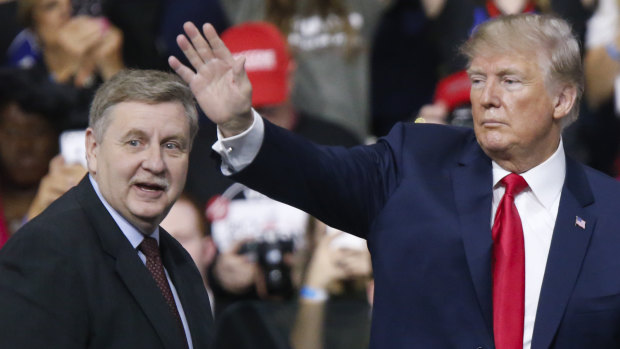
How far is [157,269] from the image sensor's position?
9.46 ft

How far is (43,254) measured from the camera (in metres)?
2.58

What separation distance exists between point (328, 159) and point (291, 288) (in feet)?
7.28

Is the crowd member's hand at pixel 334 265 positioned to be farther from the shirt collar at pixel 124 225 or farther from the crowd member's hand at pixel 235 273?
the shirt collar at pixel 124 225

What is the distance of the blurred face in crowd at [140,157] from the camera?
9.07 ft

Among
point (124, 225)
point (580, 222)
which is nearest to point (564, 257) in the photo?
point (580, 222)

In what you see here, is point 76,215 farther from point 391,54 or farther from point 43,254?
point 391,54

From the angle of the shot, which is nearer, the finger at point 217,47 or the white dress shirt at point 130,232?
the finger at point 217,47

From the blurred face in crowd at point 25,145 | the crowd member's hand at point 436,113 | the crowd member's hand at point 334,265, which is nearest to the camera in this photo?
the crowd member's hand at point 334,265

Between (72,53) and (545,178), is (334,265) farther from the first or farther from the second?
(545,178)

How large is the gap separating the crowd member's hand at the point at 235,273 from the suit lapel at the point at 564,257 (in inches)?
83.9

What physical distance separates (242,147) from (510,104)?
732 millimetres

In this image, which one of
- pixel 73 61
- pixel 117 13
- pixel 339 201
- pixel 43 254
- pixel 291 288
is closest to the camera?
pixel 43 254

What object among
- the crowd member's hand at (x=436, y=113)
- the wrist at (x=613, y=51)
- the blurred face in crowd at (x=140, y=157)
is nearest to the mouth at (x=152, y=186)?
the blurred face in crowd at (x=140, y=157)

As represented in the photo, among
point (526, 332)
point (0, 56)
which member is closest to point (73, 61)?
point (0, 56)
